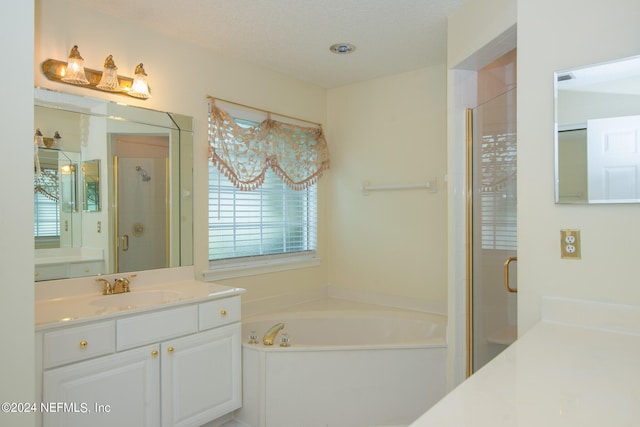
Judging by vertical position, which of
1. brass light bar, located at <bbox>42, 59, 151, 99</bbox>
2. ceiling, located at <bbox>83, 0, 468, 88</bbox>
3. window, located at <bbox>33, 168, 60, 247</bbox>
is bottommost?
window, located at <bbox>33, 168, 60, 247</bbox>

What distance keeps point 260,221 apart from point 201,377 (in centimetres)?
141

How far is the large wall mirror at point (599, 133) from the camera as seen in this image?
1.34m

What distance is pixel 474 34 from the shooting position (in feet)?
6.97

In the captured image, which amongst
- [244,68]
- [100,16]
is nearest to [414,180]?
[244,68]

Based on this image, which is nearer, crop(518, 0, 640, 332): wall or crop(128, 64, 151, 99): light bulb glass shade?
crop(518, 0, 640, 332): wall

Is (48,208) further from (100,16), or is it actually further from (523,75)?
(523,75)

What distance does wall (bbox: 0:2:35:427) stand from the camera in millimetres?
1236

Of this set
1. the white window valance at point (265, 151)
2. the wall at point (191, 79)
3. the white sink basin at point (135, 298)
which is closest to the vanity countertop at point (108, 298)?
the white sink basin at point (135, 298)

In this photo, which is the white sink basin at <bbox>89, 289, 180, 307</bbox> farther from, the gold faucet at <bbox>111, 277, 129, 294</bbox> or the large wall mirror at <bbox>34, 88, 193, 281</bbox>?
the large wall mirror at <bbox>34, 88, 193, 281</bbox>

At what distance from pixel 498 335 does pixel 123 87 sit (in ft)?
8.36

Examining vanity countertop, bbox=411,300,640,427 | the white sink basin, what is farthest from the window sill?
vanity countertop, bbox=411,300,640,427

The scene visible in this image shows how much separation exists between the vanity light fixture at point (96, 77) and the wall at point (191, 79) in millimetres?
37

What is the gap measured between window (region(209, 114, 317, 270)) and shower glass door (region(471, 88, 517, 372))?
169 cm

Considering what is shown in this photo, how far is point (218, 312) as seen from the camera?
228 cm
